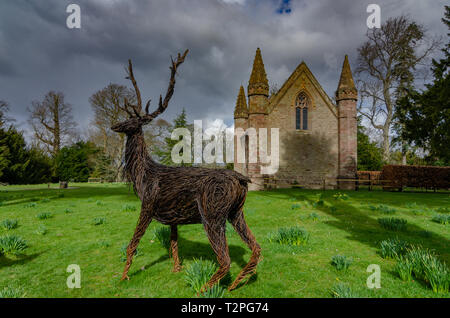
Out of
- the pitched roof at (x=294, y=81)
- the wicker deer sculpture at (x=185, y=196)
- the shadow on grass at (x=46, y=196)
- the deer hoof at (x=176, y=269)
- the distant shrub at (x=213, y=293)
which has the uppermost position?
the pitched roof at (x=294, y=81)

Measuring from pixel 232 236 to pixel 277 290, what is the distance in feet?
8.97

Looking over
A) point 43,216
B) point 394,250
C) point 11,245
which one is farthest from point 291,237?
point 43,216

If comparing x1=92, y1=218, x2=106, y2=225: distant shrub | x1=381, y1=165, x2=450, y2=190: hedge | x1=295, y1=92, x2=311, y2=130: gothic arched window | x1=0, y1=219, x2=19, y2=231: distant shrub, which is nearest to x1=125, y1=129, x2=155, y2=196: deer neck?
x1=92, y1=218, x2=106, y2=225: distant shrub

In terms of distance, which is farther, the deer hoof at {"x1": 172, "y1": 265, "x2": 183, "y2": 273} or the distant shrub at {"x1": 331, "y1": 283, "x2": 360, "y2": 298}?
the deer hoof at {"x1": 172, "y1": 265, "x2": 183, "y2": 273}

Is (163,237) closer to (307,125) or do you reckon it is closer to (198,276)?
(198,276)

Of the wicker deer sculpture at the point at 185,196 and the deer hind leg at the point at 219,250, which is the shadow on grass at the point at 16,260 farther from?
the deer hind leg at the point at 219,250

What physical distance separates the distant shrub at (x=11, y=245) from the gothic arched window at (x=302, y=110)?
2273cm

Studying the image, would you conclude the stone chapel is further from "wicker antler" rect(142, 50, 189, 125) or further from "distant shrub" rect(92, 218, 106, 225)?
"wicker antler" rect(142, 50, 189, 125)

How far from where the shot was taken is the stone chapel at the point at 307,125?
21375 millimetres

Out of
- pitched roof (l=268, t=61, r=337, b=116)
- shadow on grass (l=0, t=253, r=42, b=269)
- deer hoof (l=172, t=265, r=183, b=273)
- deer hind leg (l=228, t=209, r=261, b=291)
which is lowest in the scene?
shadow on grass (l=0, t=253, r=42, b=269)

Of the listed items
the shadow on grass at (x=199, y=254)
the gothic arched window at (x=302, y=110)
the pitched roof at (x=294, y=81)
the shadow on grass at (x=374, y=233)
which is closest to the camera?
the shadow on grass at (x=199, y=254)

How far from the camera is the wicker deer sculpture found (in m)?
3.21

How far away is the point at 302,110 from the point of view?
23.3 metres

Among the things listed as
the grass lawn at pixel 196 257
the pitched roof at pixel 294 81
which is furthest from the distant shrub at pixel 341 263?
the pitched roof at pixel 294 81
